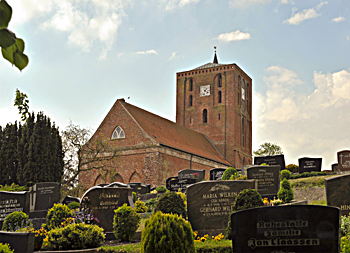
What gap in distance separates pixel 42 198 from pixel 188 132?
3071 cm

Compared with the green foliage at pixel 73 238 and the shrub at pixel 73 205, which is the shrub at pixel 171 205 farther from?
the shrub at pixel 73 205

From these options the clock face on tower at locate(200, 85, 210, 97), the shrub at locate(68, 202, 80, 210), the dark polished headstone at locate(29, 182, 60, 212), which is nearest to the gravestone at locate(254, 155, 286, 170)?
the shrub at locate(68, 202, 80, 210)

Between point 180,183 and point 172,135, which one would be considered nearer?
point 180,183

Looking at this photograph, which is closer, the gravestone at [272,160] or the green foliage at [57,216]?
the green foliage at [57,216]

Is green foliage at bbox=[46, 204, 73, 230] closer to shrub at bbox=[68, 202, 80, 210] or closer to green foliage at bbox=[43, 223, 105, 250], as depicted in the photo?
green foliage at bbox=[43, 223, 105, 250]

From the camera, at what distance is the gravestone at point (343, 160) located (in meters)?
25.1

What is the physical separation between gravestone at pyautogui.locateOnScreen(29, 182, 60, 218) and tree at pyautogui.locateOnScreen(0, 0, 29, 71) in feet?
44.6

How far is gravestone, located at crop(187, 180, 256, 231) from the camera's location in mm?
10273

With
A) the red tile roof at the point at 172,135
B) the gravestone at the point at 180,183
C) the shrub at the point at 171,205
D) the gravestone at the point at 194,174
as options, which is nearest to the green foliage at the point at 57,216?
the shrub at the point at 171,205

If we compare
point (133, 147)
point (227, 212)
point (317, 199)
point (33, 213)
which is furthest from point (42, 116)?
point (227, 212)

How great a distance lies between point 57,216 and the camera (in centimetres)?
1109

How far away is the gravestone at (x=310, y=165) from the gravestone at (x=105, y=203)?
17742 mm

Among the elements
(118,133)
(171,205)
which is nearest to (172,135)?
(118,133)

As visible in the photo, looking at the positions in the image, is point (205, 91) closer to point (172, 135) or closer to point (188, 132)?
point (188, 132)
